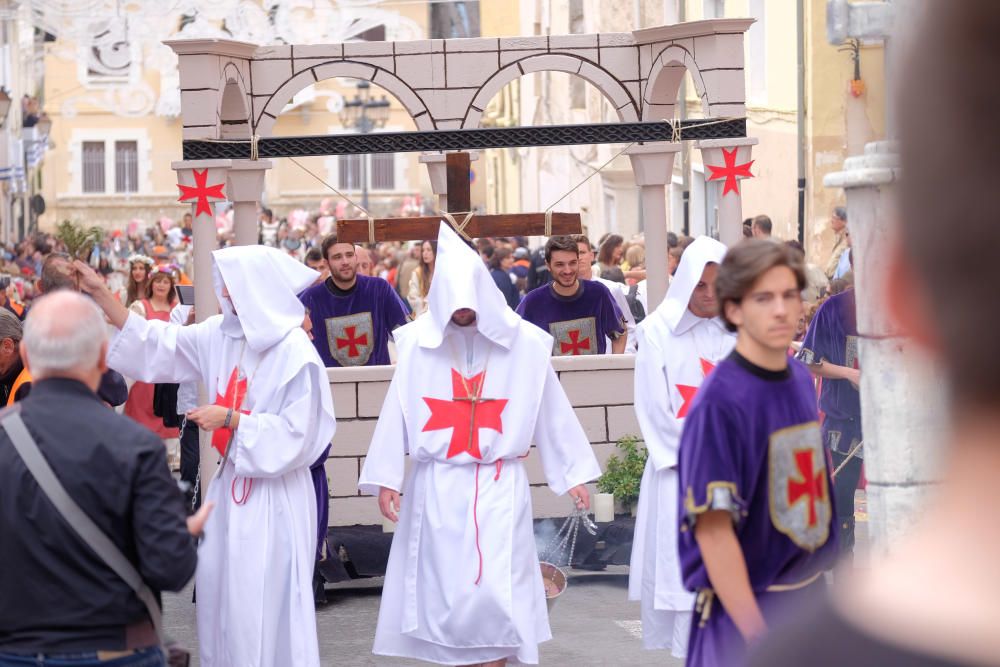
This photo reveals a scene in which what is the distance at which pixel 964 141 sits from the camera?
0.95 meters

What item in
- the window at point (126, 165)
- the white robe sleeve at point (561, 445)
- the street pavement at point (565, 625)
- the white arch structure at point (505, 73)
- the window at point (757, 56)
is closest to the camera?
the white robe sleeve at point (561, 445)

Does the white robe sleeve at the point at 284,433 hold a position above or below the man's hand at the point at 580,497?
above

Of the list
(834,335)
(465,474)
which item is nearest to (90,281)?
(465,474)

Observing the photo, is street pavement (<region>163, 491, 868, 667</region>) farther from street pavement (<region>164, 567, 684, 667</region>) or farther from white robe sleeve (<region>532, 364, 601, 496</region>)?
white robe sleeve (<region>532, 364, 601, 496</region>)

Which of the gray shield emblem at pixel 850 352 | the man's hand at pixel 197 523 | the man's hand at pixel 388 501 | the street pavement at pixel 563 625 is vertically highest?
the gray shield emblem at pixel 850 352

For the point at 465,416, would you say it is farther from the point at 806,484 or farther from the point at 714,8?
the point at 714,8

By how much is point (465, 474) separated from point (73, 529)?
9.70ft

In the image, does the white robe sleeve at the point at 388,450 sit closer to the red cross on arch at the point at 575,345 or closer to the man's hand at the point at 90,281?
the man's hand at the point at 90,281

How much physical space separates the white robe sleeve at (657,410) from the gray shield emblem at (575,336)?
4052 millimetres

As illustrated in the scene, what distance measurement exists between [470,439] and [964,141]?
5797 mm

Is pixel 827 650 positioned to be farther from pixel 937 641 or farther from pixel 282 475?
pixel 282 475

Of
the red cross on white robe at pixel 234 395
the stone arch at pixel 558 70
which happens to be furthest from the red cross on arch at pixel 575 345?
the red cross on white robe at pixel 234 395

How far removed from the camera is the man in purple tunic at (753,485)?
4.22 metres

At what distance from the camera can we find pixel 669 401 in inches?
262
